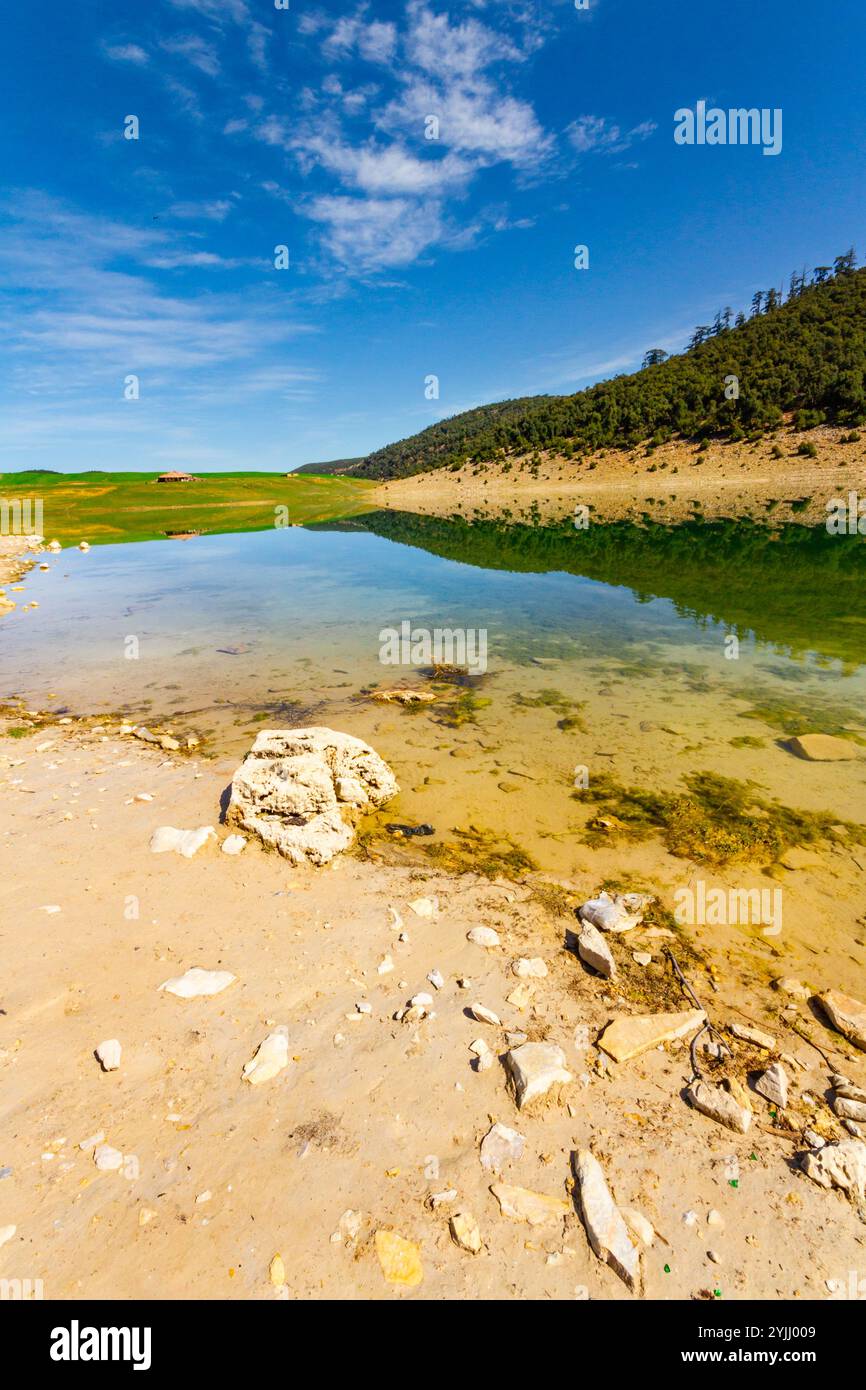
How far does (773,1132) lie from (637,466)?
99.8 metres

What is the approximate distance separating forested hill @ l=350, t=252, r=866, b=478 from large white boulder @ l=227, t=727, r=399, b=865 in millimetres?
91540

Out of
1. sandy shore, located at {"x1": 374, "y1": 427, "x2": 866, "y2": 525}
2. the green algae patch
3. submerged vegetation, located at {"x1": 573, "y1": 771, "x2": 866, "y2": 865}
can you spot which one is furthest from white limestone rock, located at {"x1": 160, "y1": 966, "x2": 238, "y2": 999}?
sandy shore, located at {"x1": 374, "y1": 427, "x2": 866, "y2": 525}

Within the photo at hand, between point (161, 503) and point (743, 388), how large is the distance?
331ft

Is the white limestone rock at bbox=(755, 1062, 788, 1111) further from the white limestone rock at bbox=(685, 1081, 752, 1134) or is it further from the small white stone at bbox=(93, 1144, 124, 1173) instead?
the small white stone at bbox=(93, 1144, 124, 1173)

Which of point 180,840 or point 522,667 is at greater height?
point 522,667

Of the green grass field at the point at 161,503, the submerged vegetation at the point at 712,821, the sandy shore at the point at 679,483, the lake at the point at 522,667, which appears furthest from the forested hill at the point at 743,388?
the submerged vegetation at the point at 712,821

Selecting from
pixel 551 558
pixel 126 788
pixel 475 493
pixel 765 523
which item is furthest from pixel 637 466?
pixel 126 788

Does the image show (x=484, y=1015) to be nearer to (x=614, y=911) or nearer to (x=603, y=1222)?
(x=603, y=1222)

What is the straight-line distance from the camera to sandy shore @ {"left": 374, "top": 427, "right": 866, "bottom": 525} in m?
58.2

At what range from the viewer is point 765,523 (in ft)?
139

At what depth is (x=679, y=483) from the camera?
79.6 m

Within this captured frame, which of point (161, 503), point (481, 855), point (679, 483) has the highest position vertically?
point (679, 483)

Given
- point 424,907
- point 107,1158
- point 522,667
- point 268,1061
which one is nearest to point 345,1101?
point 268,1061

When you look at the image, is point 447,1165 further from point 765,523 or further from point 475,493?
point 475,493
